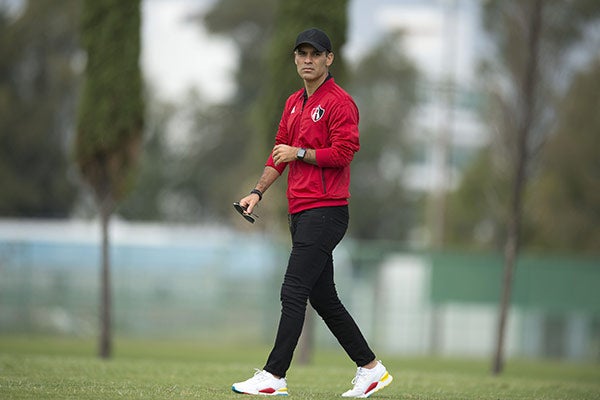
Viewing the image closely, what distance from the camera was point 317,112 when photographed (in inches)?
267

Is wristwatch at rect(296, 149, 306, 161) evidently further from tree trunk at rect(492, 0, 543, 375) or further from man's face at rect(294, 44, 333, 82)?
tree trunk at rect(492, 0, 543, 375)

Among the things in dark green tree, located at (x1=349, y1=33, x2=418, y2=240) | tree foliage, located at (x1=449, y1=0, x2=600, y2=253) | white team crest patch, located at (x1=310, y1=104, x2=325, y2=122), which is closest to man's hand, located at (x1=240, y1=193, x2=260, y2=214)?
white team crest patch, located at (x1=310, y1=104, x2=325, y2=122)

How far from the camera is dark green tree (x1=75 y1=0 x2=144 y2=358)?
16.8 m

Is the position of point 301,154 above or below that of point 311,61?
below

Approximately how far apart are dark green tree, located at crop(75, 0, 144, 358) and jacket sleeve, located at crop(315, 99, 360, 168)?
1048cm

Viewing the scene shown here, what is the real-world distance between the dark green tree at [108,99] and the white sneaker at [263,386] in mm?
10551

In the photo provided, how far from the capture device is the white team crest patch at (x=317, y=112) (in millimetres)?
6766

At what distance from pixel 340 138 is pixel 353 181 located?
154 feet

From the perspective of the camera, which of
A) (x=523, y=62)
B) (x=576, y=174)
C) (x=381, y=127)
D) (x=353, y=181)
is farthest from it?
(x=353, y=181)

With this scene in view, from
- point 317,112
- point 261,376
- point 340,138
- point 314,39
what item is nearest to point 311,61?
point 314,39

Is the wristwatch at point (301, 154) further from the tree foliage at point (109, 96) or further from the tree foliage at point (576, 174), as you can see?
the tree foliage at point (576, 174)

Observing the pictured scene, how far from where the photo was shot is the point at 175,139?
57719 mm

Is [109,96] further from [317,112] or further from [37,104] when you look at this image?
[37,104]

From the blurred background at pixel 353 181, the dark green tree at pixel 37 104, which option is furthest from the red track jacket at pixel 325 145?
the dark green tree at pixel 37 104
